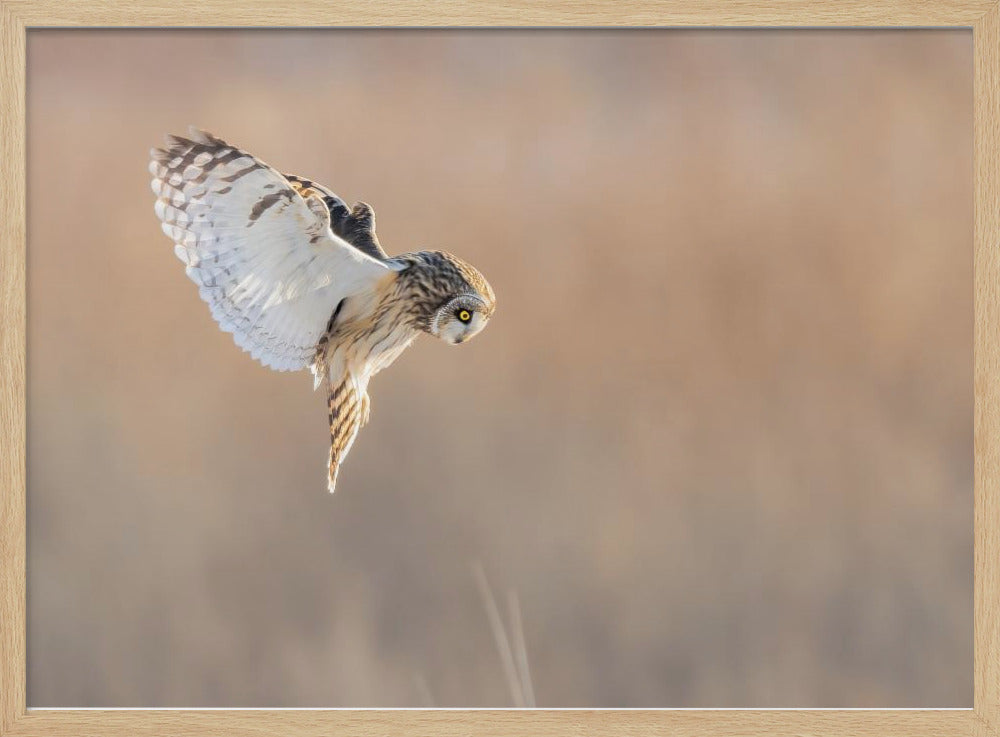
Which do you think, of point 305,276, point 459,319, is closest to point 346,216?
point 305,276

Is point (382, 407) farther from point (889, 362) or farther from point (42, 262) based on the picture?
point (889, 362)

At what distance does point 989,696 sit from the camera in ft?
7.45

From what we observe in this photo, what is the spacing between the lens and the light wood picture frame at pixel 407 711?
7.36ft

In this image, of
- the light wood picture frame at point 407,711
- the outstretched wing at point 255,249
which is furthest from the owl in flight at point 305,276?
the light wood picture frame at point 407,711

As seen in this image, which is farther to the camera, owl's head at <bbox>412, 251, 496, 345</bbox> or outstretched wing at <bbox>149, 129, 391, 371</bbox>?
owl's head at <bbox>412, 251, 496, 345</bbox>

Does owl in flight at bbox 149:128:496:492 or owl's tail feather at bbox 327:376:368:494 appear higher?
owl in flight at bbox 149:128:496:492

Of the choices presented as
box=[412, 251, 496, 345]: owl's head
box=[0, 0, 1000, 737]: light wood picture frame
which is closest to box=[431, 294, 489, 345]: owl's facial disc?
box=[412, 251, 496, 345]: owl's head

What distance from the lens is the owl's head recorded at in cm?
221

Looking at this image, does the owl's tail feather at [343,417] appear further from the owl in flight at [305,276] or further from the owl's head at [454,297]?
the owl's head at [454,297]

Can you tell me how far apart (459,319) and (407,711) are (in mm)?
622

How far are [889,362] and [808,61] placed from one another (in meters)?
0.50

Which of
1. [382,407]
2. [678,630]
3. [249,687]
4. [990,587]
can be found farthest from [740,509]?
[249,687]

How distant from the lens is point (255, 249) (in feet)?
7.09

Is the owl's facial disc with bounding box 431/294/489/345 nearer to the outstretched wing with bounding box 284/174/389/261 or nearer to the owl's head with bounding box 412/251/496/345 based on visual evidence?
the owl's head with bounding box 412/251/496/345
